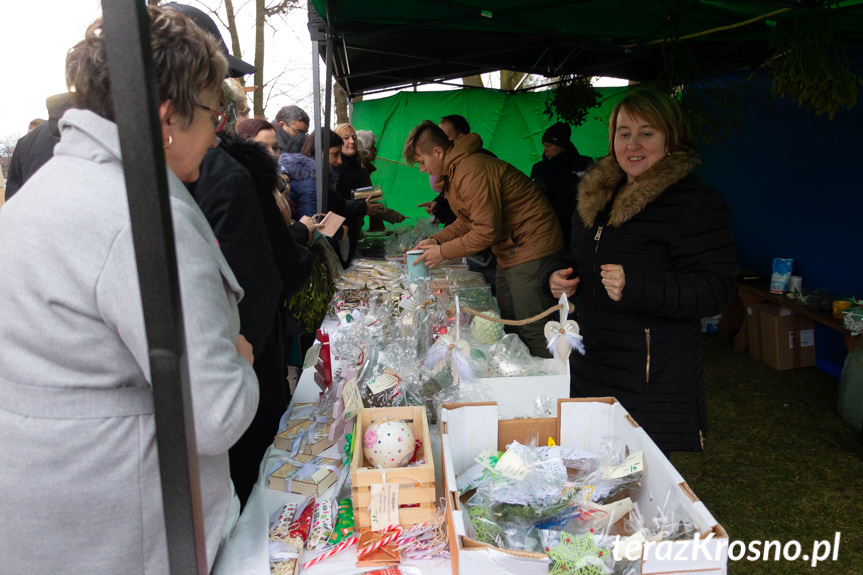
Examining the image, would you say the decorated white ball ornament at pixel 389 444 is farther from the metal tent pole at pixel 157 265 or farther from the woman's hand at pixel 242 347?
the metal tent pole at pixel 157 265

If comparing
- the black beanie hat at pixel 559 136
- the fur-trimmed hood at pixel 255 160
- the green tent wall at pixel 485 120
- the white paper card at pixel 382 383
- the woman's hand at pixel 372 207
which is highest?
the green tent wall at pixel 485 120

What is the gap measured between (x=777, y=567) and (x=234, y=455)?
89.3 inches

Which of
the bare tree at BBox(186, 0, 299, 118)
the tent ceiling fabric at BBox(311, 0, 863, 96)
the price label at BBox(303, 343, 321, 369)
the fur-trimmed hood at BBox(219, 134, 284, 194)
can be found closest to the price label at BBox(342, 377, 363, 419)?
the price label at BBox(303, 343, 321, 369)

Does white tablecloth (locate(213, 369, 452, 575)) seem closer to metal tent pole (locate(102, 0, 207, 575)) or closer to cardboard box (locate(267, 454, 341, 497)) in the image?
cardboard box (locate(267, 454, 341, 497))

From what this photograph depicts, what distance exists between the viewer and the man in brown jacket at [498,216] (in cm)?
304

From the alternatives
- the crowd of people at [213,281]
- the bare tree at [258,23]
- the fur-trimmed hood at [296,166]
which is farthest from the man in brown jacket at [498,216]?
the bare tree at [258,23]

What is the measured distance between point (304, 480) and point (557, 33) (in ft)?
13.0

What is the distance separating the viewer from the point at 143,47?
0.53m

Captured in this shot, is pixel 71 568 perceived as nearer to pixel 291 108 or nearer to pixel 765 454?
pixel 765 454

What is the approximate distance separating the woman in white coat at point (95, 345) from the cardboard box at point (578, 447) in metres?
0.44

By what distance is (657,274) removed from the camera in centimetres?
170

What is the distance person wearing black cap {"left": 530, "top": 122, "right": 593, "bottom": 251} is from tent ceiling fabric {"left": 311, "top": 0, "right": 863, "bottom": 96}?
2.60 ft

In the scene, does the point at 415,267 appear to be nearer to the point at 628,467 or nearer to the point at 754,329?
the point at 628,467

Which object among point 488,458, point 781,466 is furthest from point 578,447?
point 781,466
